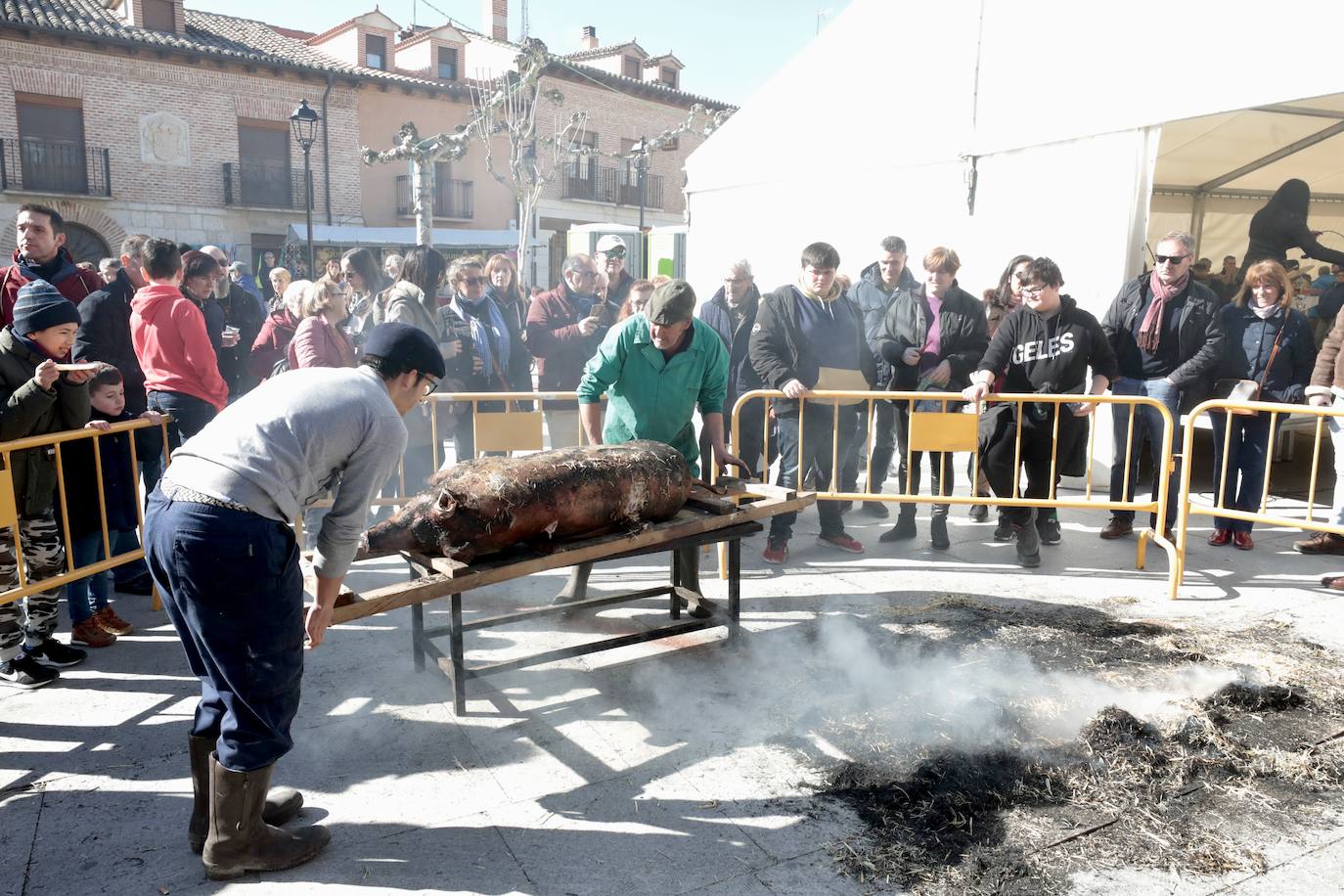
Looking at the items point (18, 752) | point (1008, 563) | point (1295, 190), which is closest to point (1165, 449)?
point (1008, 563)

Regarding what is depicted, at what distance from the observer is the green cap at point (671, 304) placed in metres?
4.66

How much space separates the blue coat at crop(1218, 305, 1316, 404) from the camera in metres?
6.65

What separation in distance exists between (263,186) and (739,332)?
936 inches

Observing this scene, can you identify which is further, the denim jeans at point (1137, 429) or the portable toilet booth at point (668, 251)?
the portable toilet booth at point (668, 251)

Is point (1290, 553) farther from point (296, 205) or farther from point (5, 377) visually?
point (296, 205)

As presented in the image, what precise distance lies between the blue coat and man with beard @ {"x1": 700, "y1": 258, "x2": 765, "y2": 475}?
330 cm

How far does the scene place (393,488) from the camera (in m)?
7.48

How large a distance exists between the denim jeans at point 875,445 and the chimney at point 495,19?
3341 centimetres

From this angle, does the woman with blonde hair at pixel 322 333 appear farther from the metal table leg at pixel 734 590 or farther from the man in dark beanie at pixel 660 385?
the metal table leg at pixel 734 590

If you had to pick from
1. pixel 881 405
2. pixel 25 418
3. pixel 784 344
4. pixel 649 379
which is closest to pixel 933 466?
pixel 881 405

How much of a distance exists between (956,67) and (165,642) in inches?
313

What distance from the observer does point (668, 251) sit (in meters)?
21.1

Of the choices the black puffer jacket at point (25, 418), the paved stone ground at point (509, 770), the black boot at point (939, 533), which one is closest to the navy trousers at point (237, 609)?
the paved stone ground at point (509, 770)

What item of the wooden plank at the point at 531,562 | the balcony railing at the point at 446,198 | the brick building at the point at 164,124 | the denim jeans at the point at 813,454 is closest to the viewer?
the wooden plank at the point at 531,562
